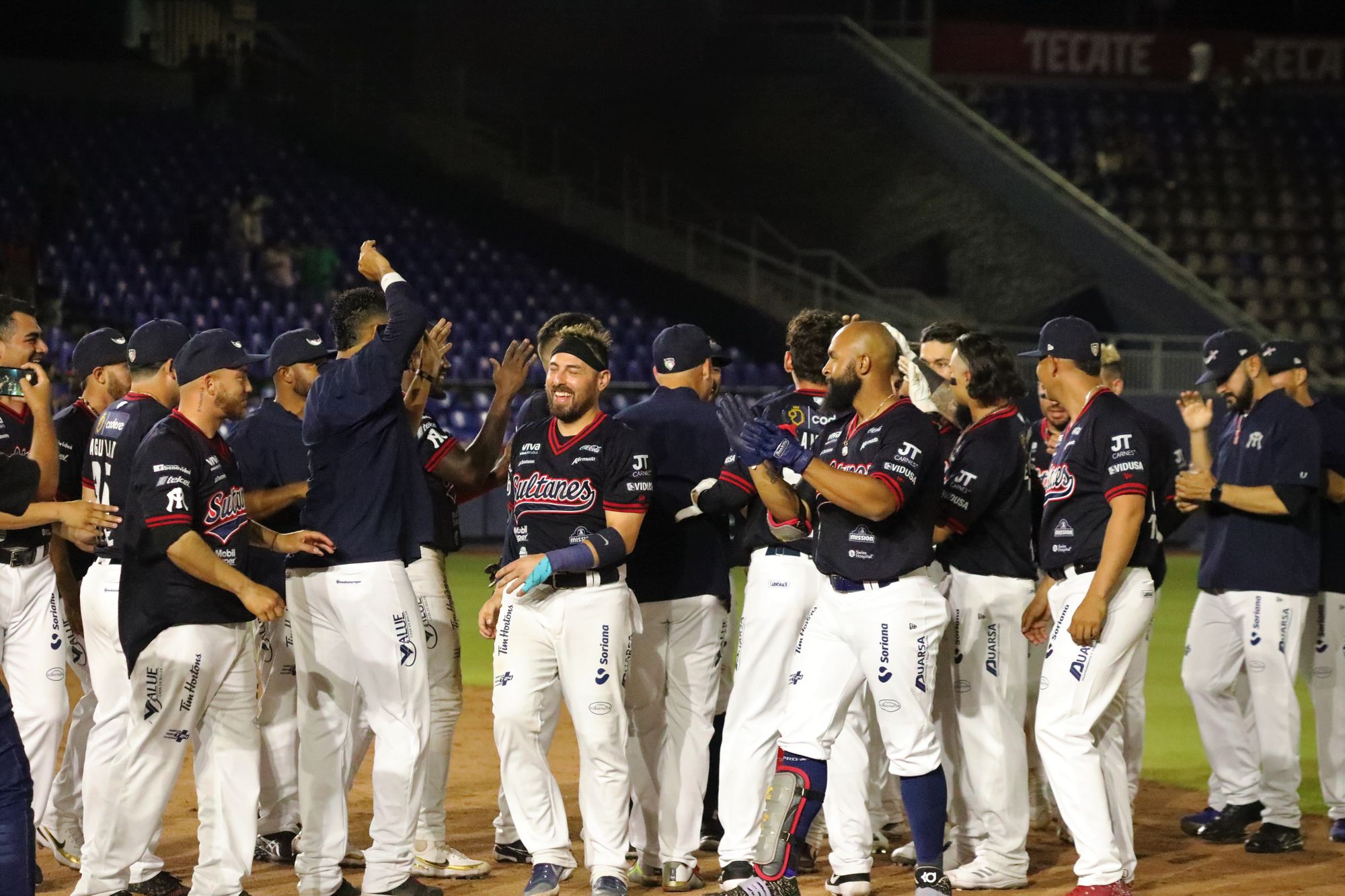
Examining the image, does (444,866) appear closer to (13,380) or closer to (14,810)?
(14,810)

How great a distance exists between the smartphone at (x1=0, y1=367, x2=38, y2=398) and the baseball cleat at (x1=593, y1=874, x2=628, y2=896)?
327cm

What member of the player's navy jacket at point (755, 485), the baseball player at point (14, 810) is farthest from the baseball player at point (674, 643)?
the baseball player at point (14, 810)

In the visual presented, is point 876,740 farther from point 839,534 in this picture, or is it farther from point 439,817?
point 439,817

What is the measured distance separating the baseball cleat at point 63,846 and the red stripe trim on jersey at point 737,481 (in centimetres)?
337

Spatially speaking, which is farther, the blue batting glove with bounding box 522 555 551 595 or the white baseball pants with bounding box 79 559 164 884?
the blue batting glove with bounding box 522 555 551 595

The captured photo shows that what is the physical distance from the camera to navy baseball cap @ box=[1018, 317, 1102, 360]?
679cm

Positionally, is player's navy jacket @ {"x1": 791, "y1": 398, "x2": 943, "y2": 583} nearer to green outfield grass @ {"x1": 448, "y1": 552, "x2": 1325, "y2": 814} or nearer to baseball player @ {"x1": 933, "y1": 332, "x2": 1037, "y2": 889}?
baseball player @ {"x1": 933, "y1": 332, "x2": 1037, "y2": 889}

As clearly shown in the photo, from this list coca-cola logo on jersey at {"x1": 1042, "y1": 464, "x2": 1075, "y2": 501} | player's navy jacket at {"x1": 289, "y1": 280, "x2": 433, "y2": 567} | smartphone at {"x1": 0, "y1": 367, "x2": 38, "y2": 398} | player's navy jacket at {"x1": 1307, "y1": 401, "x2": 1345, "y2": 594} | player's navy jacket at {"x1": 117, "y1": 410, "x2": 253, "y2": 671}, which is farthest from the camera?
player's navy jacket at {"x1": 1307, "y1": 401, "x2": 1345, "y2": 594}

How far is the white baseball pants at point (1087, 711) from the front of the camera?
6430mm

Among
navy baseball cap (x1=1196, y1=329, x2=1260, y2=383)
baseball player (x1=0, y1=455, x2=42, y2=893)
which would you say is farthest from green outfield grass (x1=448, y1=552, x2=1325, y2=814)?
baseball player (x1=0, y1=455, x2=42, y2=893)

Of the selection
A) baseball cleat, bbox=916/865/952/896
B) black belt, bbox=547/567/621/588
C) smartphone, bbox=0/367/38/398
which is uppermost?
smartphone, bbox=0/367/38/398

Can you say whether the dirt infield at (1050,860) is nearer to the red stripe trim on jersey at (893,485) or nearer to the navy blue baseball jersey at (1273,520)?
the navy blue baseball jersey at (1273,520)

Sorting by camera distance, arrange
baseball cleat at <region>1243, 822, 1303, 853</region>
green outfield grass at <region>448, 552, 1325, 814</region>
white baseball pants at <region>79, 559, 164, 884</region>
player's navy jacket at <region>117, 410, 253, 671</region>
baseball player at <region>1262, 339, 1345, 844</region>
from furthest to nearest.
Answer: green outfield grass at <region>448, 552, 1325, 814</region>, baseball player at <region>1262, 339, 1345, 844</region>, baseball cleat at <region>1243, 822, 1303, 853</region>, white baseball pants at <region>79, 559, 164, 884</region>, player's navy jacket at <region>117, 410, 253, 671</region>

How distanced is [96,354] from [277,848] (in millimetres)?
2543
